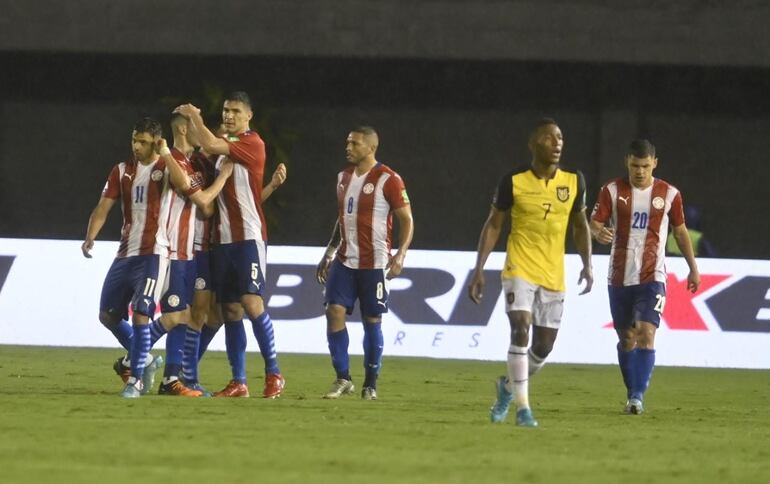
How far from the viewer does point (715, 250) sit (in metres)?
27.1

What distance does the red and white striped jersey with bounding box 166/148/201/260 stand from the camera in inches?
452

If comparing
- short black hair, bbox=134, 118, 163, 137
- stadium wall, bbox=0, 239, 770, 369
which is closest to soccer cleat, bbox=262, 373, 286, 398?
short black hair, bbox=134, 118, 163, 137

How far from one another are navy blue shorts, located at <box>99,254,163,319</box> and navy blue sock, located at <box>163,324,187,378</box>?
0.37 metres

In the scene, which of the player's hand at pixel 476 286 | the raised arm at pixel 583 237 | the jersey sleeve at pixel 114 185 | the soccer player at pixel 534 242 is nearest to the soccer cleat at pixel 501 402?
the soccer player at pixel 534 242

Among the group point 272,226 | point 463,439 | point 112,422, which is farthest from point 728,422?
point 272,226

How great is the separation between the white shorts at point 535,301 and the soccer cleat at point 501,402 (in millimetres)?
429

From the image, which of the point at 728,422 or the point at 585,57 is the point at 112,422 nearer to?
the point at 728,422

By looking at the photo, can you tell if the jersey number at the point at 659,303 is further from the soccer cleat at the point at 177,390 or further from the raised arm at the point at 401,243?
the soccer cleat at the point at 177,390

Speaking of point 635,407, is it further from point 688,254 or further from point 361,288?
point 361,288

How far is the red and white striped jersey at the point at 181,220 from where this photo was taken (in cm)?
1147

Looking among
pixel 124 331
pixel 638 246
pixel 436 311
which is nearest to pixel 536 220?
pixel 638 246

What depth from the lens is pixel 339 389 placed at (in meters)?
12.1

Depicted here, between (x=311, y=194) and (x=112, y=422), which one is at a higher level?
(x=311, y=194)

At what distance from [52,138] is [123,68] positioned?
166 centimetres
